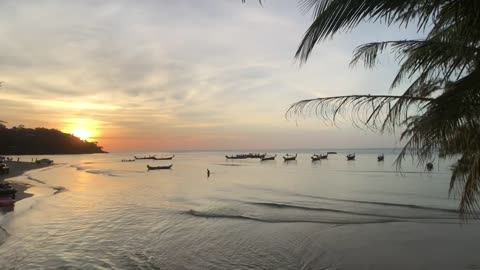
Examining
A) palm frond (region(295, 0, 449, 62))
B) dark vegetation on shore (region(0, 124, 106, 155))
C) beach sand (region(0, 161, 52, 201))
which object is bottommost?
beach sand (region(0, 161, 52, 201))

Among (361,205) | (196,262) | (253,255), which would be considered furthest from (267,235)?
(361,205)

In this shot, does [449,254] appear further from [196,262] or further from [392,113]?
[392,113]

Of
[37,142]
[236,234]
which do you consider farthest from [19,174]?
[37,142]

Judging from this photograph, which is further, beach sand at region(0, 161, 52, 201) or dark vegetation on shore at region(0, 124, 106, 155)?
dark vegetation on shore at region(0, 124, 106, 155)

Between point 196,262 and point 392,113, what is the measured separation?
8061 mm

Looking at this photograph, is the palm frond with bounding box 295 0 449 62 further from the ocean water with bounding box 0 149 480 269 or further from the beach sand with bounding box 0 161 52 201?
the beach sand with bounding box 0 161 52 201

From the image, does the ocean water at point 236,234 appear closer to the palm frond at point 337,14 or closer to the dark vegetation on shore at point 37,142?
the palm frond at point 337,14

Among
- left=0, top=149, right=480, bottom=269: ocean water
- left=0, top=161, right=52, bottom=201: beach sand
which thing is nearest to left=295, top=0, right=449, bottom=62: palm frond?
left=0, top=149, right=480, bottom=269: ocean water

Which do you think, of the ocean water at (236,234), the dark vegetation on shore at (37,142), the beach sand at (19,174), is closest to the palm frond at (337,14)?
the ocean water at (236,234)

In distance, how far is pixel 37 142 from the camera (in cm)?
16788

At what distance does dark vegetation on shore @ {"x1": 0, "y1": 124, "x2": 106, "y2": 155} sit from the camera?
143m

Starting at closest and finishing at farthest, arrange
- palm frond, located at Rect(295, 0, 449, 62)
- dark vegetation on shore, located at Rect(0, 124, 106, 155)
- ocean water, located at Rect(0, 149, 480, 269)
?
Answer: palm frond, located at Rect(295, 0, 449, 62) → ocean water, located at Rect(0, 149, 480, 269) → dark vegetation on shore, located at Rect(0, 124, 106, 155)

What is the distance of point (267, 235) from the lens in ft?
48.9

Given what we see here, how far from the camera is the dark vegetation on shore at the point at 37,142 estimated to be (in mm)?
143125
